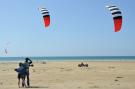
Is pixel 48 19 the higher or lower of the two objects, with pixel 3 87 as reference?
higher

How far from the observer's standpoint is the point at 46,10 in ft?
72.9

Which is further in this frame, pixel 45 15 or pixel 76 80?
pixel 76 80

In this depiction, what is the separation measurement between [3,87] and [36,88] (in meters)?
1.96

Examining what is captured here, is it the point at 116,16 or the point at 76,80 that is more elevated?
the point at 116,16

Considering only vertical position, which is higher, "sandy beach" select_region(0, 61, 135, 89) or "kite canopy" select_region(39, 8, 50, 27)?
"kite canopy" select_region(39, 8, 50, 27)

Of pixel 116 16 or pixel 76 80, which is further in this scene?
pixel 76 80

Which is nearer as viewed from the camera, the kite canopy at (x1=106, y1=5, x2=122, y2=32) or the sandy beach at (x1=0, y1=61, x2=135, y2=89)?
the kite canopy at (x1=106, y1=5, x2=122, y2=32)

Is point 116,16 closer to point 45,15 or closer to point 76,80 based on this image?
point 45,15

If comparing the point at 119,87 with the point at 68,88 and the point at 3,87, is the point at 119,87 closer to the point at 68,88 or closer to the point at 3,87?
the point at 68,88

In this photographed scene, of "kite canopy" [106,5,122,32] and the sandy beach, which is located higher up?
"kite canopy" [106,5,122,32]

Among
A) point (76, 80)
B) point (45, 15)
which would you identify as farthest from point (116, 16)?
point (76, 80)

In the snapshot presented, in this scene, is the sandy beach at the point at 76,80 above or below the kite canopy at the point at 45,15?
below

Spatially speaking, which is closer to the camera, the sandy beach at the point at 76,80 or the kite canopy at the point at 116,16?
the kite canopy at the point at 116,16

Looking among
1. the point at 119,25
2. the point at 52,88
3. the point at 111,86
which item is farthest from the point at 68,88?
the point at 119,25
